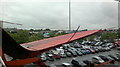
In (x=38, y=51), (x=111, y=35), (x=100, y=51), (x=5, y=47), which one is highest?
(x=5, y=47)

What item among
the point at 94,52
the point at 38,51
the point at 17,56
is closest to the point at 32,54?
the point at 38,51

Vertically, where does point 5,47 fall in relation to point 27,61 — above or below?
above

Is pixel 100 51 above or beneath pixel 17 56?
beneath

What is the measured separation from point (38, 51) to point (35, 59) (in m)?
0.14

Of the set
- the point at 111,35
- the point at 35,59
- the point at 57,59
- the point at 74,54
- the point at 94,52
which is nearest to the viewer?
the point at 35,59

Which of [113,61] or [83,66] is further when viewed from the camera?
[113,61]

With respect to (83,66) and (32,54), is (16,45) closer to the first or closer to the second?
(32,54)

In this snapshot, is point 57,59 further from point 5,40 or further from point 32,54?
point 5,40

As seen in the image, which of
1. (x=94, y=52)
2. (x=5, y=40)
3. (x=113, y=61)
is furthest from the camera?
(x=94, y=52)

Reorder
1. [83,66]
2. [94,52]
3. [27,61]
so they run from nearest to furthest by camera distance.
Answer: [27,61] < [83,66] < [94,52]

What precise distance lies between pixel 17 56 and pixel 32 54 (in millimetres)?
216

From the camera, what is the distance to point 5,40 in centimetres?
133

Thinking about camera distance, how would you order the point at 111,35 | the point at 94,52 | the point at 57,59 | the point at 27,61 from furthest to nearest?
1. the point at 111,35
2. the point at 94,52
3. the point at 57,59
4. the point at 27,61

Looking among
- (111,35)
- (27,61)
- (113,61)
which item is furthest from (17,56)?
(111,35)
